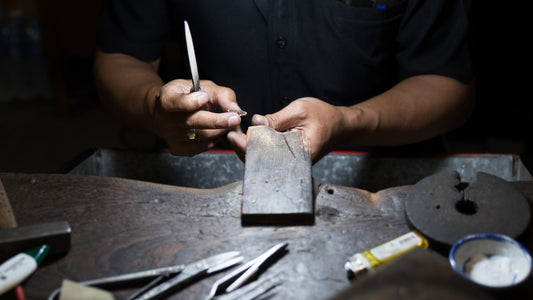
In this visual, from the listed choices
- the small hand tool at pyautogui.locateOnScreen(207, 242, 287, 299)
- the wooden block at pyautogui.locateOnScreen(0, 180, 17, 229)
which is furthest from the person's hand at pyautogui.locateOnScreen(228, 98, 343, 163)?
the wooden block at pyautogui.locateOnScreen(0, 180, 17, 229)

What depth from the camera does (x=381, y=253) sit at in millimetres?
694

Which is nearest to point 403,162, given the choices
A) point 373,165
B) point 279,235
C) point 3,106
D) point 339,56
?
point 373,165

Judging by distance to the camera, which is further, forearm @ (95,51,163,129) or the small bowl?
forearm @ (95,51,163,129)

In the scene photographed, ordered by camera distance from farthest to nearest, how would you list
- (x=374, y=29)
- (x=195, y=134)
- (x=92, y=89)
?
(x=92, y=89)
(x=374, y=29)
(x=195, y=134)

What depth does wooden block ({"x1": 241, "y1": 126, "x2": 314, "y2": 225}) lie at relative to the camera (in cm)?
80

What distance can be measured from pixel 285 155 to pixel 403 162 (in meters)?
0.48

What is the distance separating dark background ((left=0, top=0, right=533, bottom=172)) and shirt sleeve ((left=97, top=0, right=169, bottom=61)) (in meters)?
1.19

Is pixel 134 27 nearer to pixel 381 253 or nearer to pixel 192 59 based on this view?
pixel 192 59

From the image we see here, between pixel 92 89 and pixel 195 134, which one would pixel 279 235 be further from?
pixel 92 89

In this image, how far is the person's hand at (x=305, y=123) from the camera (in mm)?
1059

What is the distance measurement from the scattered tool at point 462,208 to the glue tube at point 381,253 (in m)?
0.03

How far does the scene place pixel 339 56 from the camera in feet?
4.41

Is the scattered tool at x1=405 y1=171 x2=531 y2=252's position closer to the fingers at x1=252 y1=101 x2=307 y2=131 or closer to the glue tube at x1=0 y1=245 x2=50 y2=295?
the fingers at x1=252 y1=101 x2=307 y2=131

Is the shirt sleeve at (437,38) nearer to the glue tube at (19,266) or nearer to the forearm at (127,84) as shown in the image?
the forearm at (127,84)
